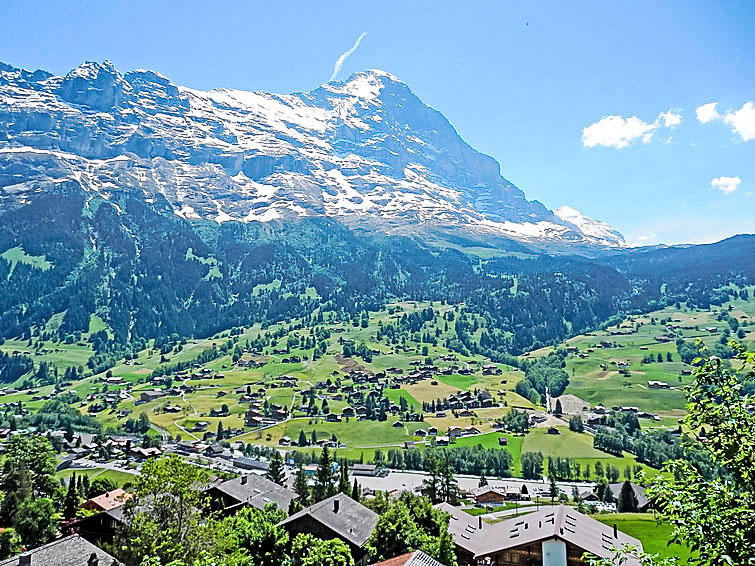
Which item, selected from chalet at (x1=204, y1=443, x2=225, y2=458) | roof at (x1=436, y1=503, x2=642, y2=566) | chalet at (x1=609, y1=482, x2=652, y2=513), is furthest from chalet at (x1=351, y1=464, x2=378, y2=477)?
roof at (x1=436, y1=503, x2=642, y2=566)

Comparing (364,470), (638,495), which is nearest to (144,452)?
(364,470)

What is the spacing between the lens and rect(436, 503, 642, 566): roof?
201ft

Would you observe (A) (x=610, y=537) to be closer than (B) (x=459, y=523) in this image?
Yes

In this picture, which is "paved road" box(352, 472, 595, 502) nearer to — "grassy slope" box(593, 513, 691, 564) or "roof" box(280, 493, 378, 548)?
"grassy slope" box(593, 513, 691, 564)

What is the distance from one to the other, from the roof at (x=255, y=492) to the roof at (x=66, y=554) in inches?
1221

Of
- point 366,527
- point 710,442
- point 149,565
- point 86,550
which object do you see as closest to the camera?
point 710,442

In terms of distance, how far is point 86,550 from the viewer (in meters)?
49.7

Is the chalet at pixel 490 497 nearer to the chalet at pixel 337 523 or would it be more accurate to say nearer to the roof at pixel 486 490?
the roof at pixel 486 490

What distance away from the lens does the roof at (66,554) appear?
4631cm

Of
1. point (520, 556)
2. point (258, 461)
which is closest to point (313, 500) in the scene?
point (520, 556)

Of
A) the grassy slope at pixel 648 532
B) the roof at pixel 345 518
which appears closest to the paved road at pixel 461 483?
the grassy slope at pixel 648 532

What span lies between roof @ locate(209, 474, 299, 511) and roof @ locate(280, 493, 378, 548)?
1846cm

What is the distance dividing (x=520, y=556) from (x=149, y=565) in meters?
52.8

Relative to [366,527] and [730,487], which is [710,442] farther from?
[366,527]
